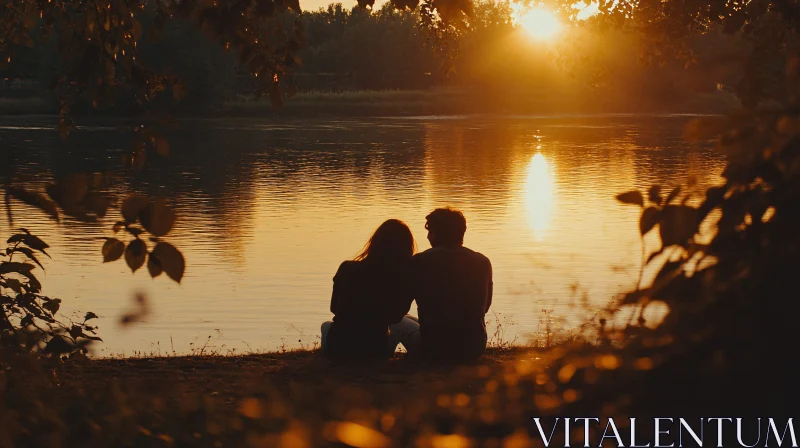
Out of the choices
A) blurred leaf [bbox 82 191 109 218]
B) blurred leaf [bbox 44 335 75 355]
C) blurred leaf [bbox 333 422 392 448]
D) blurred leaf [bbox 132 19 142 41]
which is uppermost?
blurred leaf [bbox 132 19 142 41]

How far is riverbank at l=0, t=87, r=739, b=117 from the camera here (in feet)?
239

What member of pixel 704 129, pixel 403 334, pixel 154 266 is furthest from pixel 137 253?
pixel 403 334

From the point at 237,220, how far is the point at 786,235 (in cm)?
1772

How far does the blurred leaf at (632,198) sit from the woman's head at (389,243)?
159 inches

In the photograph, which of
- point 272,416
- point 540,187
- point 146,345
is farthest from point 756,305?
point 540,187

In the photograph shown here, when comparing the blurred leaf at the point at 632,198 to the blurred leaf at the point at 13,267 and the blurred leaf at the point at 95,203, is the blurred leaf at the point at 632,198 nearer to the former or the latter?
the blurred leaf at the point at 95,203

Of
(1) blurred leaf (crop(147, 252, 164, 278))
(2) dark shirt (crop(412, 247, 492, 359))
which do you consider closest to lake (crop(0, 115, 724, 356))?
(1) blurred leaf (crop(147, 252, 164, 278))

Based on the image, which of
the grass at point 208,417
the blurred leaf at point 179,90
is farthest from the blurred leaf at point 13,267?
the blurred leaf at point 179,90

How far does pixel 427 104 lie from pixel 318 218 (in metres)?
62.2

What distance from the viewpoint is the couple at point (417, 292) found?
23.0 ft

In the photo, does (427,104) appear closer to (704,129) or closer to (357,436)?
(704,129)

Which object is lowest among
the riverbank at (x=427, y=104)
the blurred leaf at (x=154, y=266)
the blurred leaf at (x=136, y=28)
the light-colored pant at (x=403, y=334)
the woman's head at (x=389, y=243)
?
the riverbank at (x=427, y=104)

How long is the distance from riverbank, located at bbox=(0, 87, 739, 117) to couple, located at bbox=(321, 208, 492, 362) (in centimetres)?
6488

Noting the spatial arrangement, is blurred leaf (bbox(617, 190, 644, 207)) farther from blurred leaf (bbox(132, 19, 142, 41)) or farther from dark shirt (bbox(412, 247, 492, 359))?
dark shirt (bbox(412, 247, 492, 359))
